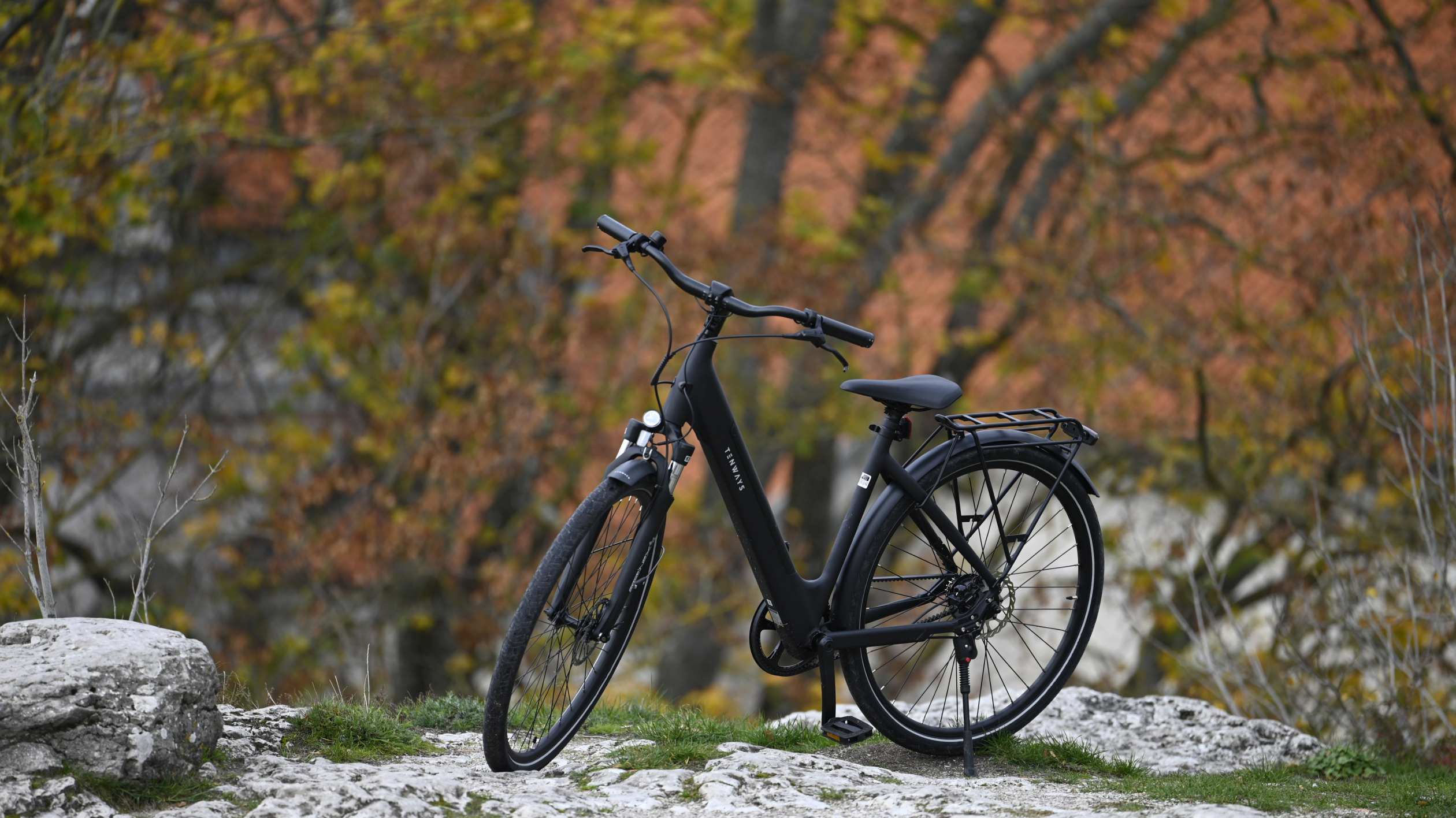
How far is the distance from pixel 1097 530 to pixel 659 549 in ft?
4.89

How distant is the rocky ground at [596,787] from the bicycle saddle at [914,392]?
3.54ft

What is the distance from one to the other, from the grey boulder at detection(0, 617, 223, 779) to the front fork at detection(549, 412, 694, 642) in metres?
1.04

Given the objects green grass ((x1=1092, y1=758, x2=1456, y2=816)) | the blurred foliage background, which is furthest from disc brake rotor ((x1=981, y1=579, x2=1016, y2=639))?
the blurred foliage background

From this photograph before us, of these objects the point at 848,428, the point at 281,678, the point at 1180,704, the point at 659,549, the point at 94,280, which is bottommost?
the point at 281,678

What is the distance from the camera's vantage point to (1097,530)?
468 cm

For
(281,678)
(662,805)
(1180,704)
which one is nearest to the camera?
(662,805)

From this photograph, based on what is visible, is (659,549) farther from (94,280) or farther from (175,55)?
(94,280)

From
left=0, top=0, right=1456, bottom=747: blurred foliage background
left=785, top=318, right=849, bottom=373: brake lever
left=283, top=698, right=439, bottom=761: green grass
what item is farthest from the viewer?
left=0, top=0, right=1456, bottom=747: blurred foliage background

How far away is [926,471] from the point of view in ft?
14.4

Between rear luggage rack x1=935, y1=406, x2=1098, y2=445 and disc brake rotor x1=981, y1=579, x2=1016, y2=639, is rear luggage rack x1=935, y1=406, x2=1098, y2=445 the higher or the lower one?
the higher one

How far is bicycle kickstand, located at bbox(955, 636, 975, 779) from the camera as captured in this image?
4.38 m

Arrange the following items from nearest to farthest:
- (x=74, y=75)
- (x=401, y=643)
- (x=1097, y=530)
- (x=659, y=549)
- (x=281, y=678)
A: (x=659, y=549), (x=1097, y=530), (x=74, y=75), (x=281, y=678), (x=401, y=643)

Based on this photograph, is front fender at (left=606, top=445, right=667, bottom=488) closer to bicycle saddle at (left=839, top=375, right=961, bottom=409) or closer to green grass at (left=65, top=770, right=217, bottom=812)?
bicycle saddle at (left=839, top=375, right=961, bottom=409)

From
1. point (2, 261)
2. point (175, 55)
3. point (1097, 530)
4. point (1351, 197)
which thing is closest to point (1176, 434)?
point (1351, 197)
